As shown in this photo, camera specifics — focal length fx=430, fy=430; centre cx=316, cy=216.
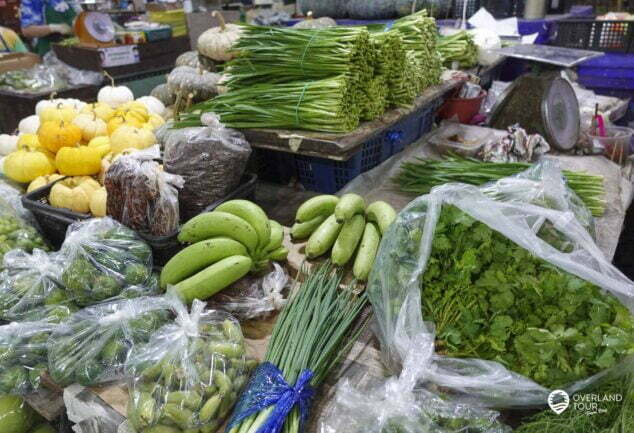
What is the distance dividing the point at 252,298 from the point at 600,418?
122cm

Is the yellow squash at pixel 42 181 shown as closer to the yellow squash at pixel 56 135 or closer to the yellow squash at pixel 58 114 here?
the yellow squash at pixel 56 135

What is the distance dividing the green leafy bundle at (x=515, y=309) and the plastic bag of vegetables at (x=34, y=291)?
1.44m

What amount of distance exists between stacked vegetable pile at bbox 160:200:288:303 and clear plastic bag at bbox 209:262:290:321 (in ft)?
0.24

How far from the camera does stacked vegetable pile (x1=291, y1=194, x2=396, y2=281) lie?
1.88 meters

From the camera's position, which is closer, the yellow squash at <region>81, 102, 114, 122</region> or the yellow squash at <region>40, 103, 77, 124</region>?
the yellow squash at <region>40, 103, 77, 124</region>

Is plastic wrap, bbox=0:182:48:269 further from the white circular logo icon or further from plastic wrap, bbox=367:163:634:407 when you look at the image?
the white circular logo icon

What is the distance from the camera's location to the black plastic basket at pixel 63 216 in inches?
77.2

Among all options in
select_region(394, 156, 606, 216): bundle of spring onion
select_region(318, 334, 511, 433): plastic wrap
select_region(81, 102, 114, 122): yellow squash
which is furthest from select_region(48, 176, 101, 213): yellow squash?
select_region(394, 156, 606, 216): bundle of spring onion

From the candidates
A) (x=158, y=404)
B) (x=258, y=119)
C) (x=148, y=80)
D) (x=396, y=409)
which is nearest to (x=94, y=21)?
(x=148, y=80)

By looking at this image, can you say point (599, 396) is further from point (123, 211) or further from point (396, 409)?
point (123, 211)

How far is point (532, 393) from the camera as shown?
1.22m

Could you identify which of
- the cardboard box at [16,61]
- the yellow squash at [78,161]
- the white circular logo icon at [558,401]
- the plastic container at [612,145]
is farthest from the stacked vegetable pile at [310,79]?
the cardboard box at [16,61]

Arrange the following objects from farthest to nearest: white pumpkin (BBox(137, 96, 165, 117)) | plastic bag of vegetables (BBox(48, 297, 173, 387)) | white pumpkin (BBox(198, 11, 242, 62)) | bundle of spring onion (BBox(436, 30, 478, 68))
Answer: bundle of spring onion (BBox(436, 30, 478, 68)), white pumpkin (BBox(198, 11, 242, 62)), white pumpkin (BBox(137, 96, 165, 117)), plastic bag of vegetables (BBox(48, 297, 173, 387))

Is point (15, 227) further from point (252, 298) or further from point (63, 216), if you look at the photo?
point (252, 298)
